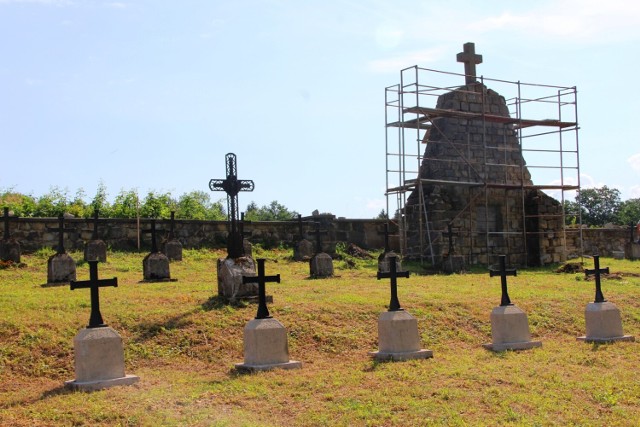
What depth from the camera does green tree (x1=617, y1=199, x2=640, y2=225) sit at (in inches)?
1926

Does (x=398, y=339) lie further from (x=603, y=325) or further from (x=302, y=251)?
(x=302, y=251)

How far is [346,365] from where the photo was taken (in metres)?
8.96

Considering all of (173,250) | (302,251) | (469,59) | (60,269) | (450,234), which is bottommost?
(60,269)

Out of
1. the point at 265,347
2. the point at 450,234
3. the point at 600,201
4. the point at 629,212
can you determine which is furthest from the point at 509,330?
the point at 600,201

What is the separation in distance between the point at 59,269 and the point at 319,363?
731cm

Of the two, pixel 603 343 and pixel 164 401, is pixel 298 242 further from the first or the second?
pixel 164 401

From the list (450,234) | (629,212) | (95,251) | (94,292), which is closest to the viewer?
(94,292)

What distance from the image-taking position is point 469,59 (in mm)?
22359

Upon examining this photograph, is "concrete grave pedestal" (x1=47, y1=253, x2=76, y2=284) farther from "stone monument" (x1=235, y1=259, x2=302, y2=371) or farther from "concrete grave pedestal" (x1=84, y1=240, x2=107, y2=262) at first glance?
"stone monument" (x1=235, y1=259, x2=302, y2=371)

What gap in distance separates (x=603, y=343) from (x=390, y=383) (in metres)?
4.06

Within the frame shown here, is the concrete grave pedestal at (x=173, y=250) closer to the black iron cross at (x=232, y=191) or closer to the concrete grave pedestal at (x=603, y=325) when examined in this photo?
the black iron cross at (x=232, y=191)

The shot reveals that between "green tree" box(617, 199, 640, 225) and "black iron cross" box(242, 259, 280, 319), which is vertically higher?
"green tree" box(617, 199, 640, 225)

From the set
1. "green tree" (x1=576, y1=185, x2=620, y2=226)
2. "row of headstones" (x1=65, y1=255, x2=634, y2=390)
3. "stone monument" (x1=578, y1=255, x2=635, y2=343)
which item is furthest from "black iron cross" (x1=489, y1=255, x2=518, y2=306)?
"green tree" (x1=576, y1=185, x2=620, y2=226)

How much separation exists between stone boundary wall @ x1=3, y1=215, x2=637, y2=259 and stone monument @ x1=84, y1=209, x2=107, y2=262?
1.29 metres
